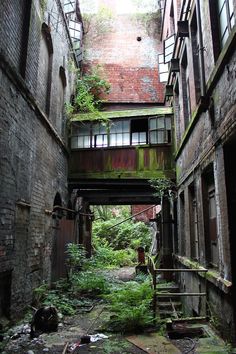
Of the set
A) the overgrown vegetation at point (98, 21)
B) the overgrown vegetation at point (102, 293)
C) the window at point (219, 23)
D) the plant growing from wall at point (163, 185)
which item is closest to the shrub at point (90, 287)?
A: the overgrown vegetation at point (102, 293)

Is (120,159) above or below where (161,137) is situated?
below

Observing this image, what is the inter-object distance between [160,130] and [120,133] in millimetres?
1725

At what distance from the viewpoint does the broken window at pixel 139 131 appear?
14531 mm

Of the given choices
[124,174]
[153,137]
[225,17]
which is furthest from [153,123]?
[225,17]

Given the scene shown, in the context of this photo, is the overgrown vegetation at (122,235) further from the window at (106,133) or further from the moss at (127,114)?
the moss at (127,114)

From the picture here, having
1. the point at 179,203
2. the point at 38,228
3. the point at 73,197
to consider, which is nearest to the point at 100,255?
the point at 73,197

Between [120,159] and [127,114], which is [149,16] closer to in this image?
[127,114]

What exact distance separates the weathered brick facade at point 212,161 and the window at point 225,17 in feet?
0.12

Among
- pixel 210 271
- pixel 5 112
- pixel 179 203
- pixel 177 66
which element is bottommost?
pixel 210 271

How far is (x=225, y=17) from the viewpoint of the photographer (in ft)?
19.2

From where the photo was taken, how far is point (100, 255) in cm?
2186

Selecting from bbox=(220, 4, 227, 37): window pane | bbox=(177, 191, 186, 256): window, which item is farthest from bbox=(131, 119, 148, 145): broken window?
bbox=(220, 4, 227, 37): window pane

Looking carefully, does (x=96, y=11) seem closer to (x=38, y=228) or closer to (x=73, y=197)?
(x=73, y=197)

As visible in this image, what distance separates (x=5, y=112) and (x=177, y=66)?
655cm
